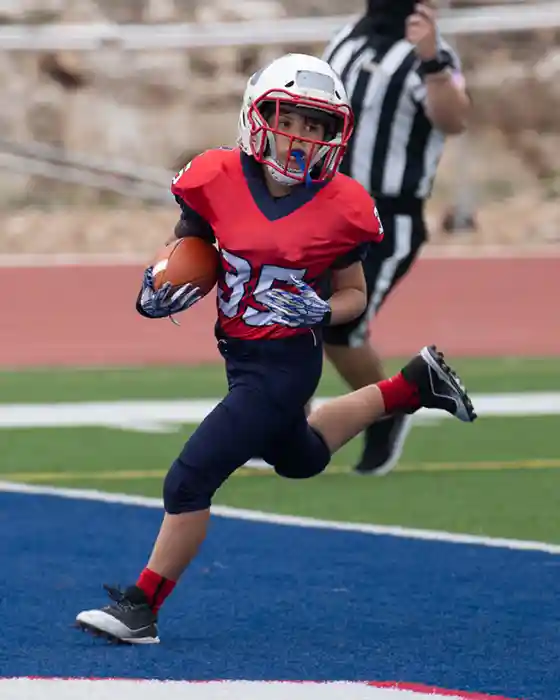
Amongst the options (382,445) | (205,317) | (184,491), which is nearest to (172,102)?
(205,317)

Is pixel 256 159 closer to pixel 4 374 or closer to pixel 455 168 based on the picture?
pixel 4 374

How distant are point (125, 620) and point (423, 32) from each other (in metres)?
2.65

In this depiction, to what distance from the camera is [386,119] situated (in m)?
5.98

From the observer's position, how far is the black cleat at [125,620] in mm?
3711

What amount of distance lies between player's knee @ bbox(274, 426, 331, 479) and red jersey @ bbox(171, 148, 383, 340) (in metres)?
0.37

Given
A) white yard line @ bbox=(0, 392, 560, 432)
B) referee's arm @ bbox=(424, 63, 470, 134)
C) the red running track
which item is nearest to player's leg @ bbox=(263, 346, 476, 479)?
referee's arm @ bbox=(424, 63, 470, 134)

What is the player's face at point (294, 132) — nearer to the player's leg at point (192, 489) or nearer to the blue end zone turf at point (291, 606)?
the player's leg at point (192, 489)

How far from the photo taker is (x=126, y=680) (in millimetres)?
3377

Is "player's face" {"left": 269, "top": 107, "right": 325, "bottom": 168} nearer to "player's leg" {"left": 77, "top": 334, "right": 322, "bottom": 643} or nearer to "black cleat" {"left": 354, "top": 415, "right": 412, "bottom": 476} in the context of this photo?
"player's leg" {"left": 77, "top": 334, "right": 322, "bottom": 643}

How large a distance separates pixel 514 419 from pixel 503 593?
327cm

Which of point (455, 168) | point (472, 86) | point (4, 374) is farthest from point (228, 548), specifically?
point (472, 86)

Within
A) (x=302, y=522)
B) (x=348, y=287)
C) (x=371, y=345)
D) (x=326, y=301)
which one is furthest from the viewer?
(x=371, y=345)

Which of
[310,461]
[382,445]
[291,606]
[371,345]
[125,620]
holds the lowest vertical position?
[382,445]

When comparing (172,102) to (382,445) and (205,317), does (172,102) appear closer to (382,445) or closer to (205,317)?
(205,317)
